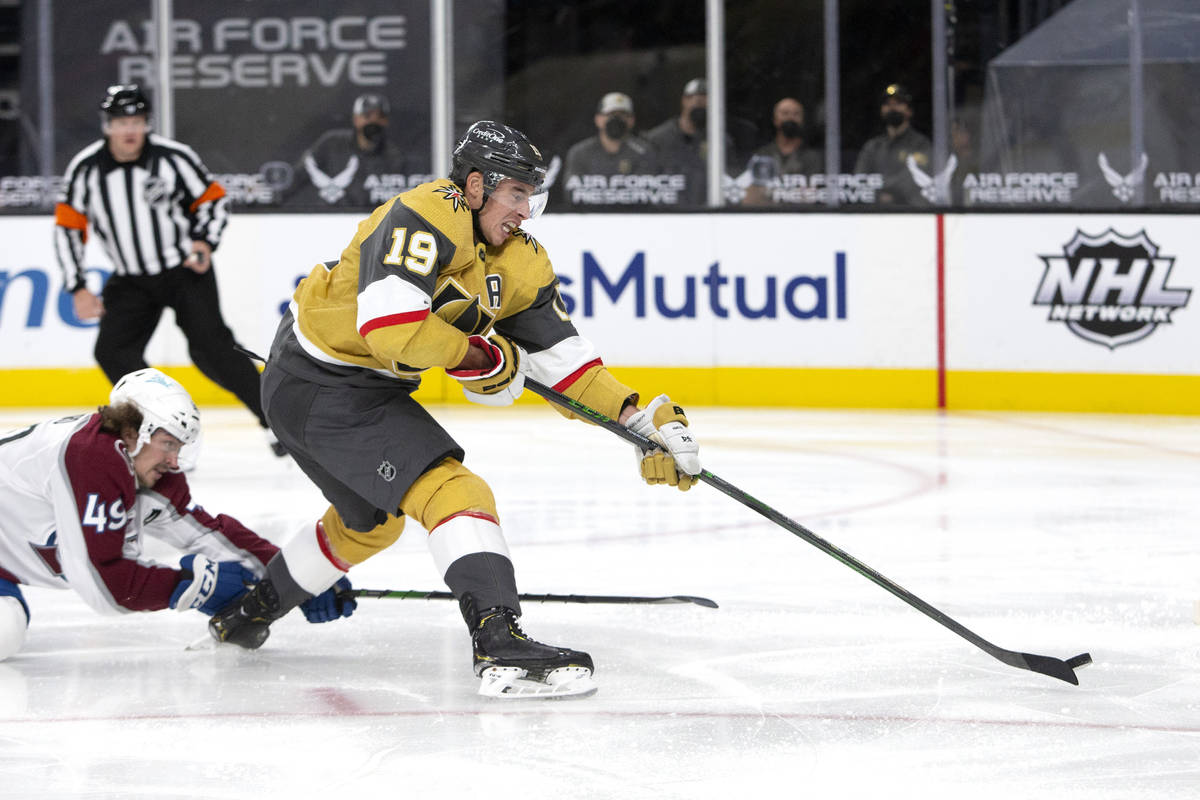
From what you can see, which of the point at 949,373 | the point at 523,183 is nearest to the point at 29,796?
the point at 523,183

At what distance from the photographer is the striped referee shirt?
17.7 ft

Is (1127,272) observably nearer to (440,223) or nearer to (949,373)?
(949,373)

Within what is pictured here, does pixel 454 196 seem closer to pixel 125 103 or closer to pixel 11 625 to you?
pixel 11 625

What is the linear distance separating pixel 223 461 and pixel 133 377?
289cm

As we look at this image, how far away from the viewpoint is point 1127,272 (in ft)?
22.5

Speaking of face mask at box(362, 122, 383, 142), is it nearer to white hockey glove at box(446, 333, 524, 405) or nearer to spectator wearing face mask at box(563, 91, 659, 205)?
spectator wearing face mask at box(563, 91, 659, 205)

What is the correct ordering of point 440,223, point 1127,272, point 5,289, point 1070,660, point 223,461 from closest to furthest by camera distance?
→ 1. point 440,223
2. point 1070,660
3. point 223,461
4. point 1127,272
5. point 5,289

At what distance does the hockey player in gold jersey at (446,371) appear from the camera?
8.52 ft

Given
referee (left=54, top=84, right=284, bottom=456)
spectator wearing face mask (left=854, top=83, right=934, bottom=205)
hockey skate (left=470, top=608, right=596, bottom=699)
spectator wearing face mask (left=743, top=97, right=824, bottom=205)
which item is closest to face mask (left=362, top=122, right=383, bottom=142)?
spectator wearing face mask (left=743, top=97, right=824, bottom=205)

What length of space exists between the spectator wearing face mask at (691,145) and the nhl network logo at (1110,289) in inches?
62.0

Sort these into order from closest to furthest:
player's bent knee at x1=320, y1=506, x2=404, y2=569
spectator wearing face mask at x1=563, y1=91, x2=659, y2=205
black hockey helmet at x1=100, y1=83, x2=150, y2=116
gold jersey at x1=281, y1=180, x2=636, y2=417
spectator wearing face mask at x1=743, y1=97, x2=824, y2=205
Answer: gold jersey at x1=281, y1=180, x2=636, y2=417
player's bent knee at x1=320, y1=506, x2=404, y2=569
black hockey helmet at x1=100, y1=83, x2=150, y2=116
spectator wearing face mask at x1=743, y1=97, x2=824, y2=205
spectator wearing face mask at x1=563, y1=91, x2=659, y2=205

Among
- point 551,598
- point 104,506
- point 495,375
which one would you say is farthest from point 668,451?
point 104,506

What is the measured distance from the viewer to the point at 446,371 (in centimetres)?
258

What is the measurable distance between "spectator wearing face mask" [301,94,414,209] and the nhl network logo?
120 inches
